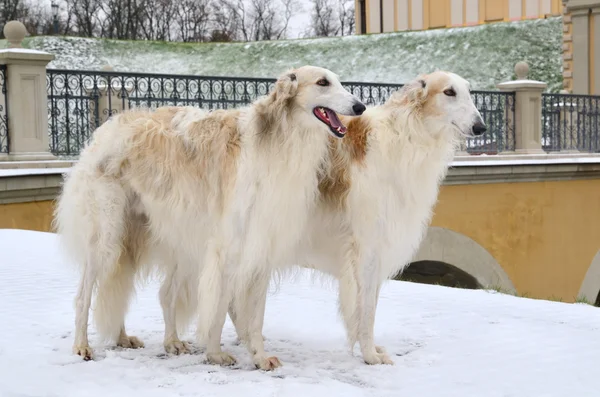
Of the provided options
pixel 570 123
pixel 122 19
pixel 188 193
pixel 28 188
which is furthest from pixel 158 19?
pixel 188 193

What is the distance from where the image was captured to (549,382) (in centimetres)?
430

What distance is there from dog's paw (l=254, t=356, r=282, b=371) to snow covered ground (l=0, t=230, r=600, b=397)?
0.06 metres

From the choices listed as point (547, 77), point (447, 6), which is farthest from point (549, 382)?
point (447, 6)

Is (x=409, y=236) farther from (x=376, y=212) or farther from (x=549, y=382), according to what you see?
(x=549, y=382)

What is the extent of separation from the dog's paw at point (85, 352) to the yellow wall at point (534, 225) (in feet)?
32.9

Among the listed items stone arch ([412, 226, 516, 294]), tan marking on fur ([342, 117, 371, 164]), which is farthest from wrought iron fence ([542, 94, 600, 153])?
tan marking on fur ([342, 117, 371, 164])

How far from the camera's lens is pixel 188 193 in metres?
4.57

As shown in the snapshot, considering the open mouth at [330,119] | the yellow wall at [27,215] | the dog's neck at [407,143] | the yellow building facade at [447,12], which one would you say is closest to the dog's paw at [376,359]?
the dog's neck at [407,143]

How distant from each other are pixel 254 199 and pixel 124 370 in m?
1.13

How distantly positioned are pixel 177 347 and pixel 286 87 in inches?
66.1

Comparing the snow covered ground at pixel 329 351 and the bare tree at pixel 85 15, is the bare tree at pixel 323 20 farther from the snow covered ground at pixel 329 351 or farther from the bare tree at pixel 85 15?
the snow covered ground at pixel 329 351

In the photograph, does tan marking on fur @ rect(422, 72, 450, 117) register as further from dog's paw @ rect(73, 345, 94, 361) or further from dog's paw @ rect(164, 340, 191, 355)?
dog's paw @ rect(73, 345, 94, 361)

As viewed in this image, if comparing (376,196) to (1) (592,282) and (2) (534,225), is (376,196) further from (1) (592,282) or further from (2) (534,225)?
(1) (592,282)

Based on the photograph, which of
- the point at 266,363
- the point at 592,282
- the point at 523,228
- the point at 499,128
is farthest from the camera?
the point at 499,128
